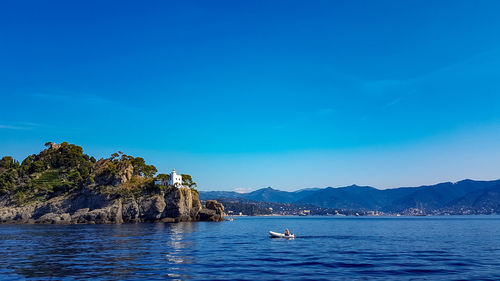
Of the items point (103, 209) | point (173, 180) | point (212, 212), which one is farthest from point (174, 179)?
point (103, 209)

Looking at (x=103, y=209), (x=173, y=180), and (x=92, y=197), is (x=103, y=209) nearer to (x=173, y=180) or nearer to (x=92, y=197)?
(x=92, y=197)

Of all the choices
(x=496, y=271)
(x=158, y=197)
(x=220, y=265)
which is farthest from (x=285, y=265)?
(x=158, y=197)

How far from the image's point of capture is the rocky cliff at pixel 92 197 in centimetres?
13800

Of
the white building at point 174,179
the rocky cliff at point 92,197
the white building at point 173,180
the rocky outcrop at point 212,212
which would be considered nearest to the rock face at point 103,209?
the rocky cliff at point 92,197

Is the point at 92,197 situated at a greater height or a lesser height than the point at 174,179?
lesser

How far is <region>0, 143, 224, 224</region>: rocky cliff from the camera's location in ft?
453

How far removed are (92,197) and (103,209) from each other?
891 cm

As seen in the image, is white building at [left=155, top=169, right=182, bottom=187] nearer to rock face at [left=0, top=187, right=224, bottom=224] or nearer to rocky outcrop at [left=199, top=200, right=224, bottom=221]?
rock face at [left=0, top=187, right=224, bottom=224]

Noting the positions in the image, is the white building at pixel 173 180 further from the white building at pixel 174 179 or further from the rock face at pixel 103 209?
the rock face at pixel 103 209

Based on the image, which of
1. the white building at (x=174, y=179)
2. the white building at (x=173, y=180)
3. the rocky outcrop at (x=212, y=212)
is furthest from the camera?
the rocky outcrop at (x=212, y=212)

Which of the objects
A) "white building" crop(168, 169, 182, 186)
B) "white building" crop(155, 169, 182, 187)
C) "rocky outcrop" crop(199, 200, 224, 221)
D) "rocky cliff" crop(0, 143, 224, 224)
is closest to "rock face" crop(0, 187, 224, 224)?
"rocky cliff" crop(0, 143, 224, 224)

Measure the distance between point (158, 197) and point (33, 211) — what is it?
49035mm

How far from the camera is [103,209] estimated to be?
138000 millimetres

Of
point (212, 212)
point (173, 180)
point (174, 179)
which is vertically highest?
point (174, 179)
